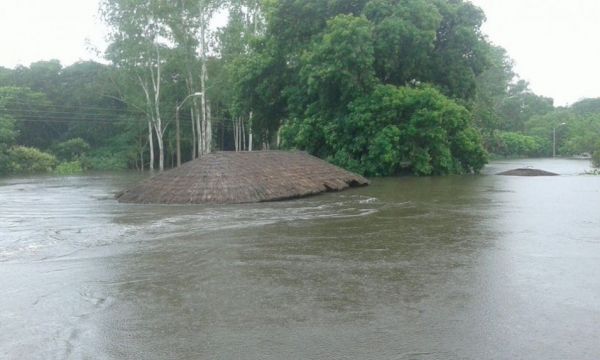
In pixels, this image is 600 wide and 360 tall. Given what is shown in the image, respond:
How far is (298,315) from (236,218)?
22.5ft

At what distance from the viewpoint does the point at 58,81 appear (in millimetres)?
52938

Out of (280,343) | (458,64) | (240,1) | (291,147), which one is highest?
(240,1)

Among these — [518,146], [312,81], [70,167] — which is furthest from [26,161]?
[518,146]

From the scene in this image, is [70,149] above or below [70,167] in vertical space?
above

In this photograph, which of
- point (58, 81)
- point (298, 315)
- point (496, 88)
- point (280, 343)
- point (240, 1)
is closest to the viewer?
point (280, 343)

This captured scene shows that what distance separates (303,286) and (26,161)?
4118 cm

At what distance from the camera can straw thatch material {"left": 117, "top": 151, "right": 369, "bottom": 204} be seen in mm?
15102

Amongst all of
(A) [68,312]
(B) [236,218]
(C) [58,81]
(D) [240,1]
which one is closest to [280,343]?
(A) [68,312]

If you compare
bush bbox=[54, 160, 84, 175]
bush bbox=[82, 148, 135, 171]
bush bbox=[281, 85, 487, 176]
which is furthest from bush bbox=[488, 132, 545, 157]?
bush bbox=[54, 160, 84, 175]

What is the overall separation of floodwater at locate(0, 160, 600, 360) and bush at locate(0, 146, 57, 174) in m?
31.6

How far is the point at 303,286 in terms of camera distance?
6305mm

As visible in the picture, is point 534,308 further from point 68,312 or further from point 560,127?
point 560,127

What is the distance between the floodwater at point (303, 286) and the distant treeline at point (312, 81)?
13356 millimetres

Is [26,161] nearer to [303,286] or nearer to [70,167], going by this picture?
[70,167]
